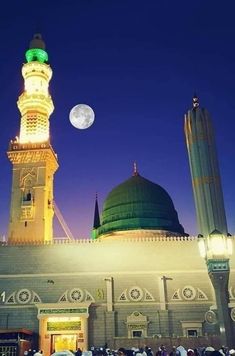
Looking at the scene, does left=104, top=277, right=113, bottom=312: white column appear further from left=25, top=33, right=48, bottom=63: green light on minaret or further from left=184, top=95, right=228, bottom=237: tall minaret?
left=25, top=33, right=48, bottom=63: green light on minaret

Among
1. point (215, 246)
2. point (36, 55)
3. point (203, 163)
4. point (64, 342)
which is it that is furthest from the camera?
point (36, 55)

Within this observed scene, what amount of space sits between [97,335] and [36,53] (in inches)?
1040

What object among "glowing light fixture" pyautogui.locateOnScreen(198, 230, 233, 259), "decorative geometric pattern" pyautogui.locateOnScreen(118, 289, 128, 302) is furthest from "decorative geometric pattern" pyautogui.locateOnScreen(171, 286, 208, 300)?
"glowing light fixture" pyautogui.locateOnScreen(198, 230, 233, 259)

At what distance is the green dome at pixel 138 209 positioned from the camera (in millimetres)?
35781

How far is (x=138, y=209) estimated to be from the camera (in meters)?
36.4

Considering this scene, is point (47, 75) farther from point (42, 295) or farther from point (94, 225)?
point (42, 295)

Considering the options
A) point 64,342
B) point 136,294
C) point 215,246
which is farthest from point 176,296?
point 215,246

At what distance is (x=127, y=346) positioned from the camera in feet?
76.1

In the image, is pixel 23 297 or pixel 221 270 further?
pixel 23 297

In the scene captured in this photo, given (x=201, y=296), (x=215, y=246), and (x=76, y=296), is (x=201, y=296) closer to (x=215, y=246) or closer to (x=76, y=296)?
(x=76, y=296)

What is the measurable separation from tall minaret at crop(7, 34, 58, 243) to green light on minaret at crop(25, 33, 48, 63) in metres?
0.30

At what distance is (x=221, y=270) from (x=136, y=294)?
508 inches

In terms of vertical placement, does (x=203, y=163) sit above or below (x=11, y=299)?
above

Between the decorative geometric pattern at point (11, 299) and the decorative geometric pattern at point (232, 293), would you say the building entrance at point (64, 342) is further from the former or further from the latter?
the decorative geometric pattern at point (232, 293)
